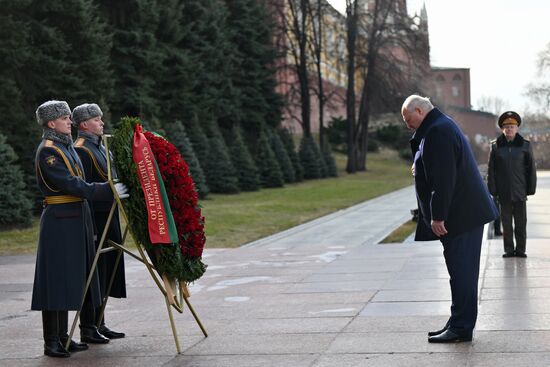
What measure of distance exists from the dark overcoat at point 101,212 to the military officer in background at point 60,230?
1.36 feet

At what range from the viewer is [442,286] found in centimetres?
1116

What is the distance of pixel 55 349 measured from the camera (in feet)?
26.4

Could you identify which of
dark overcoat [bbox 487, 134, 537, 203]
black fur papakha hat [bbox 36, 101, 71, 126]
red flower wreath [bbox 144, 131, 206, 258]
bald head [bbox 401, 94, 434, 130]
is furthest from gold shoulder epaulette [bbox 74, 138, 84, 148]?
dark overcoat [bbox 487, 134, 537, 203]

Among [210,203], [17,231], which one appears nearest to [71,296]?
[17,231]

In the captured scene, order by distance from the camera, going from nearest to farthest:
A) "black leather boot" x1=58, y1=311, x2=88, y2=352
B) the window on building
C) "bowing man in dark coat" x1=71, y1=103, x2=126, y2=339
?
"black leather boot" x1=58, y1=311, x2=88, y2=352 < "bowing man in dark coat" x1=71, y1=103, x2=126, y2=339 < the window on building

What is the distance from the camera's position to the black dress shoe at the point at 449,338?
7.80m

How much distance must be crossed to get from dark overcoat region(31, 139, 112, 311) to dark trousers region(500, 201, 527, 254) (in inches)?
285

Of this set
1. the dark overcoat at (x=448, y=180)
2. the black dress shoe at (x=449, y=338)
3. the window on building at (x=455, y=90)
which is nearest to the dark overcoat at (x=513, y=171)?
the dark overcoat at (x=448, y=180)

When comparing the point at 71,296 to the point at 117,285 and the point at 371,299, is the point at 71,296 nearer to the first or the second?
the point at 117,285

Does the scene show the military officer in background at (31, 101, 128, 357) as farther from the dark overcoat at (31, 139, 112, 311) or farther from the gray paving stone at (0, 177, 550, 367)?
the gray paving stone at (0, 177, 550, 367)

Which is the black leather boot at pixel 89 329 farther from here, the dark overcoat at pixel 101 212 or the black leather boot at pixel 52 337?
the black leather boot at pixel 52 337

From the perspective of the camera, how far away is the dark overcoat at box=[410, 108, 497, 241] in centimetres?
776

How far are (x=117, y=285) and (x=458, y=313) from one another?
2.92 metres

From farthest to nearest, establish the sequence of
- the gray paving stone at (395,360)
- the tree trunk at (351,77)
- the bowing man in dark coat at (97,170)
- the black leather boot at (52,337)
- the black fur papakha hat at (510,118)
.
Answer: the tree trunk at (351,77) → the black fur papakha hat at (510,118) → the bowing man in dark coat at (97,170) → the black leather boot at (52,337) → the gray paving stone at (395,360)
